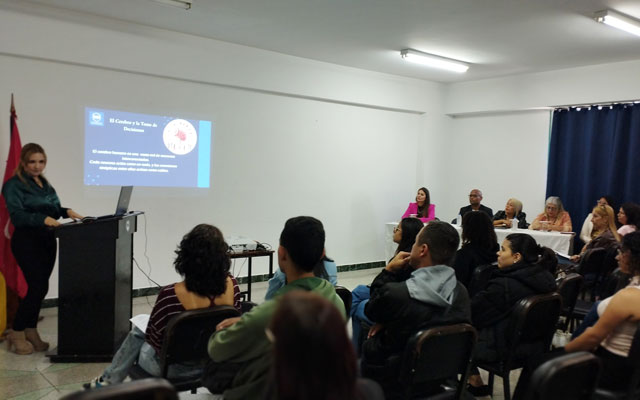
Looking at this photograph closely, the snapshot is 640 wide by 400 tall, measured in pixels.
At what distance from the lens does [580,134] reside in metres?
6.97

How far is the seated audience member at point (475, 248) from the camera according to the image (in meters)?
3.34

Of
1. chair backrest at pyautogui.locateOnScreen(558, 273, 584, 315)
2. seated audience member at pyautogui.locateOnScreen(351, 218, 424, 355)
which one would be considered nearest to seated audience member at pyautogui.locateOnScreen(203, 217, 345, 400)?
seated audience member at pyautogui.locateOnScreen(351, 218, 424, 355)

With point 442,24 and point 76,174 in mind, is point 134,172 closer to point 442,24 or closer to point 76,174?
point 76,174

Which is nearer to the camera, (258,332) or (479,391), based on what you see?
(258,332)

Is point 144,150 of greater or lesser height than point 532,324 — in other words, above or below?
above

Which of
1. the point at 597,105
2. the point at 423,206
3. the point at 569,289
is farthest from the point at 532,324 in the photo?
the point at 597,105

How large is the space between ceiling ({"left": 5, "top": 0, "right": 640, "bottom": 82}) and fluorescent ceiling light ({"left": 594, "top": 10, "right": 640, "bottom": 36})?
76 millimetres

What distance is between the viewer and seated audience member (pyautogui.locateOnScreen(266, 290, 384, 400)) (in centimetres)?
93

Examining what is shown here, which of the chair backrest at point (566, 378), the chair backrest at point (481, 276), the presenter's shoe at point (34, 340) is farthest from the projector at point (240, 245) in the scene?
the chair backrest at point (566, 378)

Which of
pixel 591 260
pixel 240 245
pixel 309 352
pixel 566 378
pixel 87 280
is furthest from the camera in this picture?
pixel 240 245

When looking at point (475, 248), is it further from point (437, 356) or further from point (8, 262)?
point (8, 262)

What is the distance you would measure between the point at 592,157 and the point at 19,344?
683 cm

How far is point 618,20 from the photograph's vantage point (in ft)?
15.1

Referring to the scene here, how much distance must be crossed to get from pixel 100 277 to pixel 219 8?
2696 millimetres
